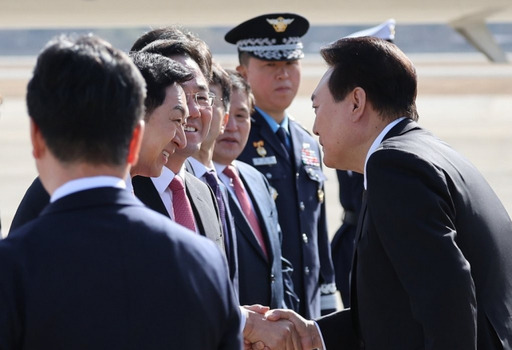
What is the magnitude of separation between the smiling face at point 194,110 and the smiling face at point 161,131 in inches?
13.2

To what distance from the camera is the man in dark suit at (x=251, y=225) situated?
397 centimetres

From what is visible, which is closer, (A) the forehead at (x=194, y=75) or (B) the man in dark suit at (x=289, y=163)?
(A) the forehead at (x=194, y=75)

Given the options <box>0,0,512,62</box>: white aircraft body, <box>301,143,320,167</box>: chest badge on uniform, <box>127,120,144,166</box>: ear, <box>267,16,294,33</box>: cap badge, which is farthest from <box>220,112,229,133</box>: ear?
<box>0,0,512,62</box>: white aircraft body

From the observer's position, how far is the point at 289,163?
15.9 feet

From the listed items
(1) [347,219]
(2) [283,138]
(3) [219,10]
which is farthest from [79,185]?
(3) [219,10]

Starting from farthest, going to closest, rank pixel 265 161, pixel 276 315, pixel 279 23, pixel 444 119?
pixel 444 119, pixel 279 23, pixel 265 161, pixel 276 315

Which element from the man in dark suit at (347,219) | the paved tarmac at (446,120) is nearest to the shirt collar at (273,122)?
the man in dark suit at (347,219)

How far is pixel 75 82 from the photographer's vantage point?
178 cm

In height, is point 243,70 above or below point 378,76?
below

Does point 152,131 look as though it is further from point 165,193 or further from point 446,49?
point 446,49

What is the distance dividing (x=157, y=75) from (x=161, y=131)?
0.62 ft

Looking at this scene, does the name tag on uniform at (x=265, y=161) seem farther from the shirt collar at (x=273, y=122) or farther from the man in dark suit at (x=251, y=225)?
the man in dark suit at (x=251, y=225)

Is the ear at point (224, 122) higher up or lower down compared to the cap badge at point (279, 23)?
lower down

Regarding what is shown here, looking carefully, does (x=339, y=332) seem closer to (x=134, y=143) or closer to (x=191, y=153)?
(x=191, y=153)
